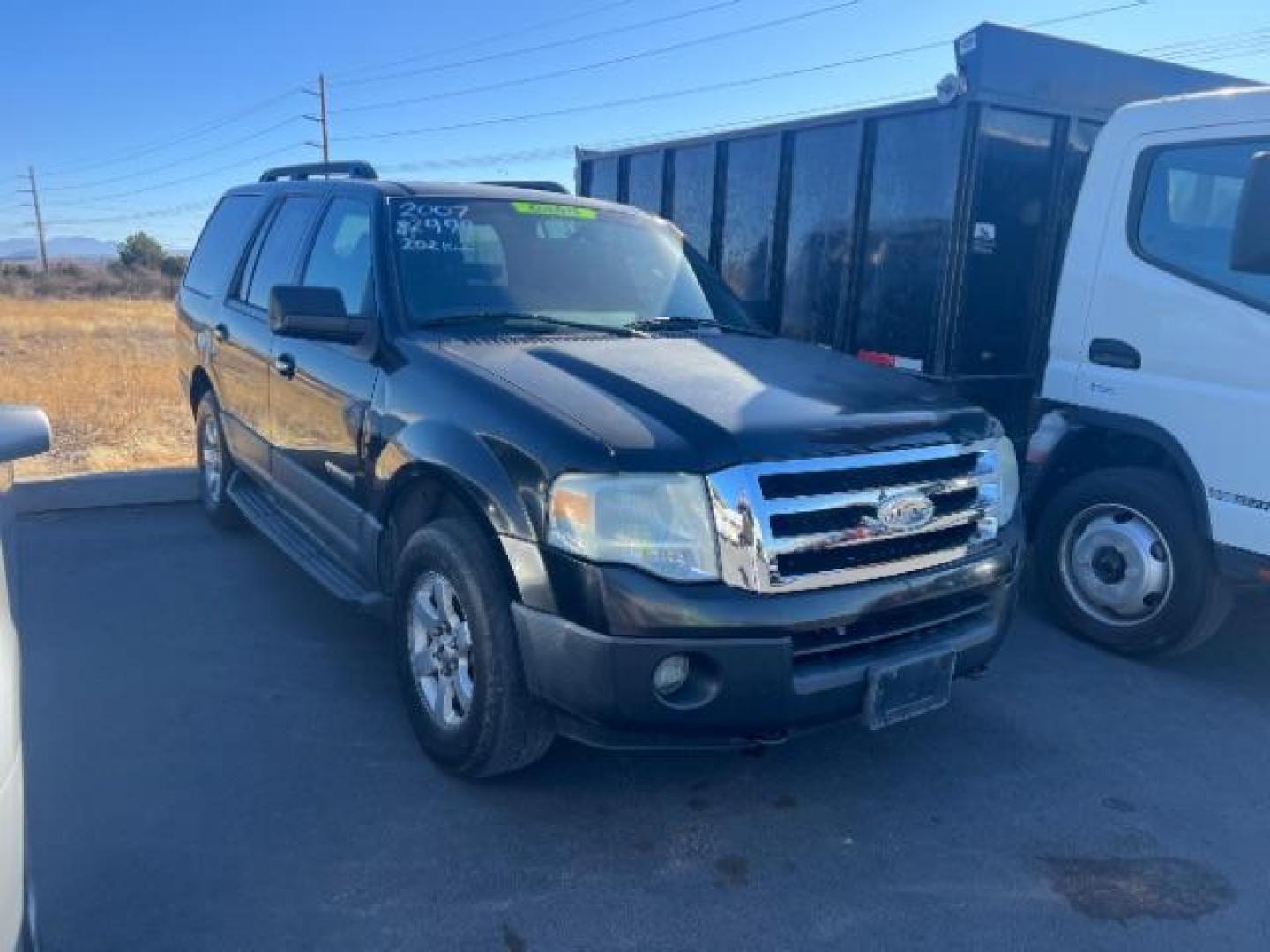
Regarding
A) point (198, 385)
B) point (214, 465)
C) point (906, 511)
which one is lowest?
point (214, 465)

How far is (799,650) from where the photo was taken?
288 centimetres

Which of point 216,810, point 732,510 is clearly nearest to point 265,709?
point 216,810

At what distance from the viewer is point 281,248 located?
4.99m

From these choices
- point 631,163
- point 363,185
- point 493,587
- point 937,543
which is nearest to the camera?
point 493,587

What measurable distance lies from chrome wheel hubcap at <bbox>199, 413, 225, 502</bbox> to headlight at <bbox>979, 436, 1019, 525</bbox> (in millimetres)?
4235

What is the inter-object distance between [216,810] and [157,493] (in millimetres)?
4064

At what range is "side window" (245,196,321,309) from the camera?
15.7 ft

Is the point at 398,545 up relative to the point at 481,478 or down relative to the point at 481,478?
down

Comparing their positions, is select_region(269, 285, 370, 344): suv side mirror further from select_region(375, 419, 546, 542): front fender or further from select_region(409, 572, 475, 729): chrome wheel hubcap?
select_region(409, 572, 475, 729): chrome wheel hubcap

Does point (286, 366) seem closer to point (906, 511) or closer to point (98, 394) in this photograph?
point (906, 511)

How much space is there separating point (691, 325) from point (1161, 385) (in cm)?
205

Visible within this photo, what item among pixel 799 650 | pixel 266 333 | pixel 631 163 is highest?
pixel 631 163

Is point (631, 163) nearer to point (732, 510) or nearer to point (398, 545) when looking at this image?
point (398, 545)

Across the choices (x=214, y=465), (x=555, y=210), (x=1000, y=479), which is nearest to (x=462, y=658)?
(x=1000, y=479)
